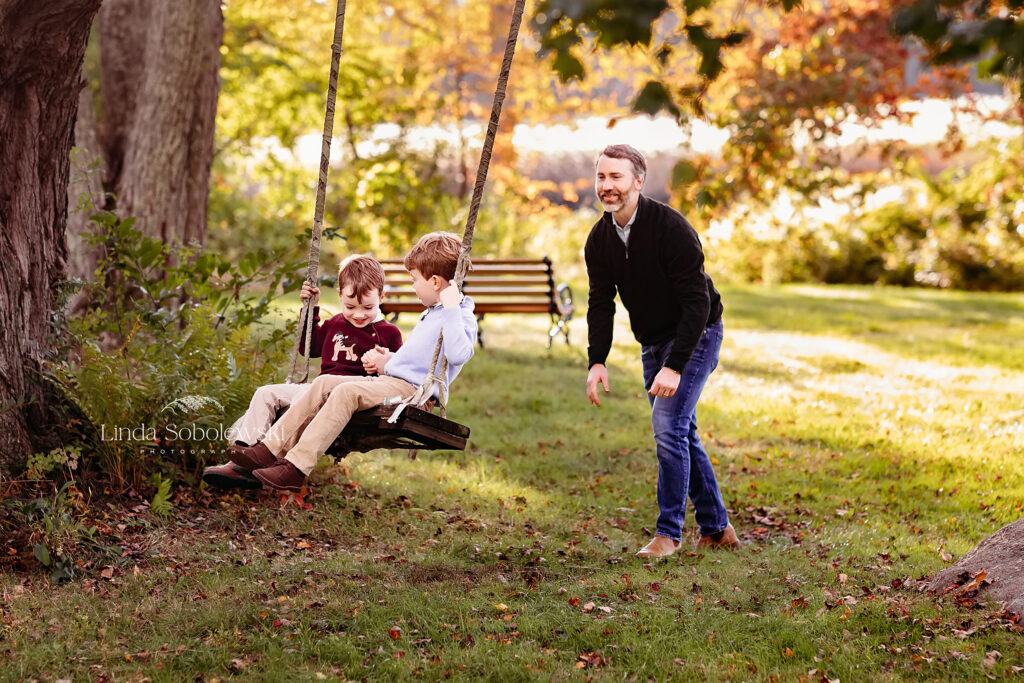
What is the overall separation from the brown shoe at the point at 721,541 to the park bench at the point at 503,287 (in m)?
5.52

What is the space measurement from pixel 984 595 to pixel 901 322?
392 inches

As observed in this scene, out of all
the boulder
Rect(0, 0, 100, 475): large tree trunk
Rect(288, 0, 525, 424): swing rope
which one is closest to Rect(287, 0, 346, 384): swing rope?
Rect(288, 0, 525, 424): swing rope

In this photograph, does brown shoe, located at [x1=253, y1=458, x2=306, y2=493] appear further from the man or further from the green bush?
the man

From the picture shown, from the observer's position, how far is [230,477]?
4.84 meters

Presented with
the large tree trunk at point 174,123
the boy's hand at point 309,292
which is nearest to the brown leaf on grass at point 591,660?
the boy's hand at point 309,292

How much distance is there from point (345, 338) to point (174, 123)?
14.9ft

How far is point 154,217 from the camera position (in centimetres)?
892

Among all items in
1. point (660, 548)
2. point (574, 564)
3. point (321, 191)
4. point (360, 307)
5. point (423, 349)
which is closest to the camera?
point (321, 191)

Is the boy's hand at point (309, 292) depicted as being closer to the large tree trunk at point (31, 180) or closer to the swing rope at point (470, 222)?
the swing rope at point (470, 222)

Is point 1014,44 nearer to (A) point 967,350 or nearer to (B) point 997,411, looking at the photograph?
(B) point 997,411

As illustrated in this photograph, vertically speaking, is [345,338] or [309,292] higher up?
[309,292]

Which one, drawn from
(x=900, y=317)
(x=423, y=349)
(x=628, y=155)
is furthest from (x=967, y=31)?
(x=900, y=317)

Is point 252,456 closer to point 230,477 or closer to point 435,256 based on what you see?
point 230,477

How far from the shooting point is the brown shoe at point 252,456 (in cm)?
487
